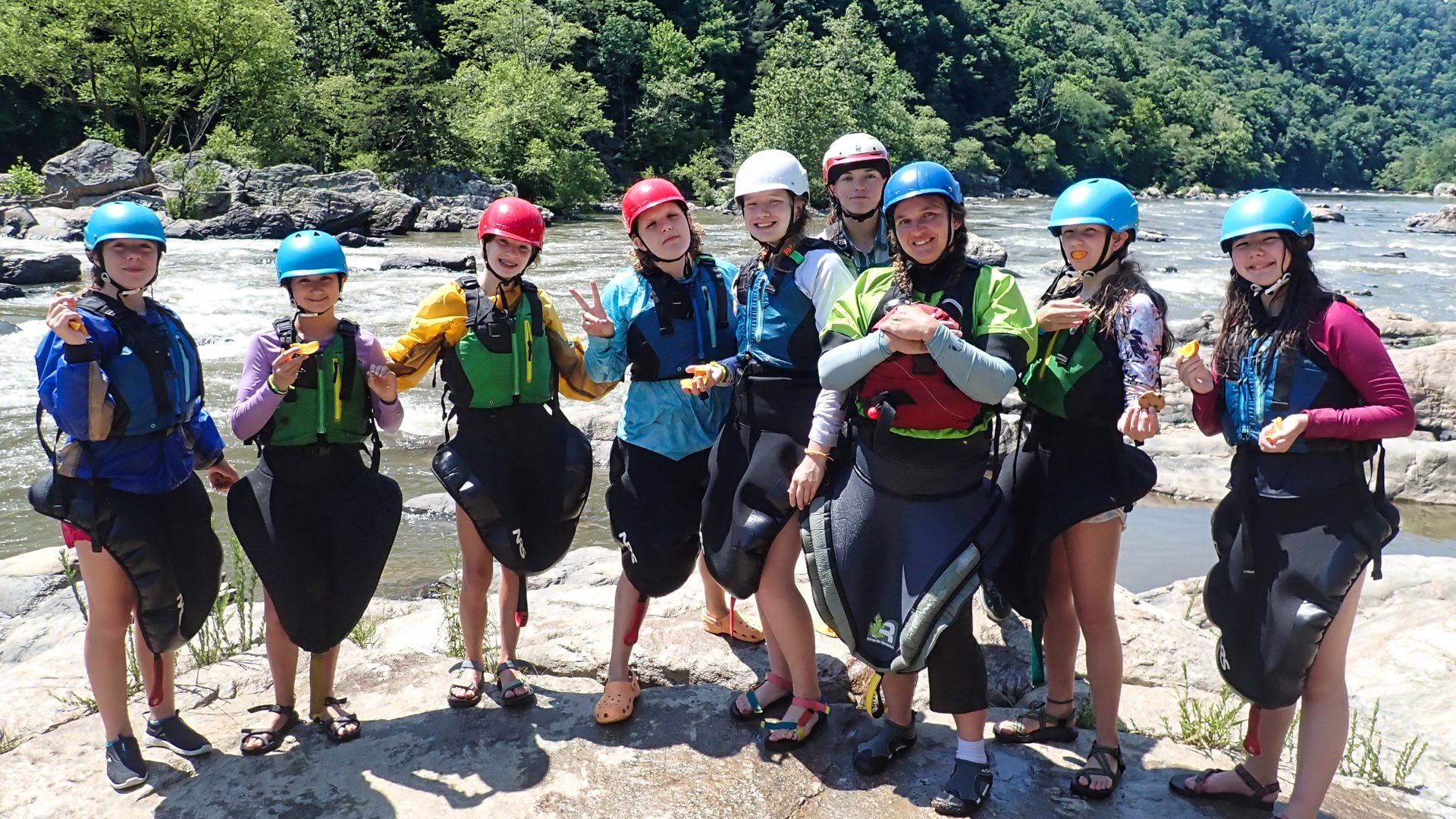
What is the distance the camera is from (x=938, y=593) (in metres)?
2.96

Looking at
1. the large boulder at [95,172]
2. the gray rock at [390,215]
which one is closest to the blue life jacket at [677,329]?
the gray rock at [390,215]

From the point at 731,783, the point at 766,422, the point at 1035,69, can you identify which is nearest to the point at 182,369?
the point at 766,422

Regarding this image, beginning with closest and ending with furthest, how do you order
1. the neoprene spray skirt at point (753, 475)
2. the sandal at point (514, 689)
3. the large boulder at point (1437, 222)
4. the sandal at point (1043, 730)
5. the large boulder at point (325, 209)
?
the neoprene spray skirt at point (753, 475)
the sandal at point (1043, 730)
the sandal at point (514, 689)
the large boulder at point (325, 209)
the large boulder at point (1437, 222)

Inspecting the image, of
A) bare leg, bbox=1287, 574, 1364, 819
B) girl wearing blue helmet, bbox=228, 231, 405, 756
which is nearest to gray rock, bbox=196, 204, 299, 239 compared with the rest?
girl wearing blue helmet, bbox=228, 231, 405, 756

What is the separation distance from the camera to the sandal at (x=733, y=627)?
4.47 m

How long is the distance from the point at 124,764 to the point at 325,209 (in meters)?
25.3

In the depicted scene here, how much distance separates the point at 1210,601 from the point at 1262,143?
4463 inches

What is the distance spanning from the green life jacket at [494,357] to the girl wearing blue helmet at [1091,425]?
5.92ft

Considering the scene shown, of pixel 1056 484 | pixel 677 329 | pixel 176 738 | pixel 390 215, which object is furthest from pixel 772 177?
pixel 390 215

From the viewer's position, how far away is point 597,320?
11.9 feet

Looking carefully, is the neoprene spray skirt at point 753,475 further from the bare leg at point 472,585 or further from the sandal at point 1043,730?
the sandal at point 1043,730

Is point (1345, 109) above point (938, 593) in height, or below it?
above

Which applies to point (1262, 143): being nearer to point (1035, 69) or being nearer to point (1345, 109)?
point (1035, 69)

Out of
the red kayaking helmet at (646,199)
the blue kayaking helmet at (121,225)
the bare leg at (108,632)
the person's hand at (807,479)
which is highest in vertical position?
the red kayaking helmet at (646,199)
